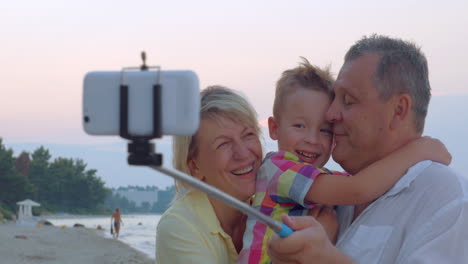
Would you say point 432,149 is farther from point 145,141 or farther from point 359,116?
point 145,141

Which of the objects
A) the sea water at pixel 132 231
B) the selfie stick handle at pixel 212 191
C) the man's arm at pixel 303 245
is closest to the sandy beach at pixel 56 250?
the sea water at pixel 132 231

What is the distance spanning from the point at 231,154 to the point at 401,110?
111 centimetres

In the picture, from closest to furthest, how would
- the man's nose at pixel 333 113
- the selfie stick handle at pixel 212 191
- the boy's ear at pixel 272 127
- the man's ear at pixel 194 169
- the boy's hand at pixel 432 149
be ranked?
the selfie stick handle at pixel 212 191 → the boy's hand at pixel 432 149 → the man's nose at pixel 333 113 → the boy's ear at pixel 272 127 → the man's ear at pixel 194 169

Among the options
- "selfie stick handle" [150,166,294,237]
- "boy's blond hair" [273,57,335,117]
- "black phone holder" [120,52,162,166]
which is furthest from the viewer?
"boy's blond hair" [273,57,335,117]

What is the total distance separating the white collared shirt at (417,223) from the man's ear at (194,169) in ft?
3.77

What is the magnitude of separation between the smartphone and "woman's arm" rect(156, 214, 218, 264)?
6.55 feet

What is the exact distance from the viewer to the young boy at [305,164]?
138 inches

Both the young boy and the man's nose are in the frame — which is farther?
the man's nose

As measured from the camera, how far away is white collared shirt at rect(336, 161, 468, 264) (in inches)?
122

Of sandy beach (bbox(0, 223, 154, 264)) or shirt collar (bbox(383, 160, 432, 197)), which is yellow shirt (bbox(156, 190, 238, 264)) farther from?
sandy beach (bbox(0, 223, 154, 264))

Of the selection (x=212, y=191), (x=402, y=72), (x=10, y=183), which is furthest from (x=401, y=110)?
(x=10, y=183)

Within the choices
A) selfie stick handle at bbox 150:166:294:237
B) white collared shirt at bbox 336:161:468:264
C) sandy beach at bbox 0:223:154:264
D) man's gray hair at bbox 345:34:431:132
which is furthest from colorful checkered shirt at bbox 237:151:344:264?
sandy beach at bbox 0:223:154:264

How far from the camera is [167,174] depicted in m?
2.10

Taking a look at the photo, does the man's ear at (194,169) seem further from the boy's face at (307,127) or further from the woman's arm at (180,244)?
the boy's face at (307,127)
